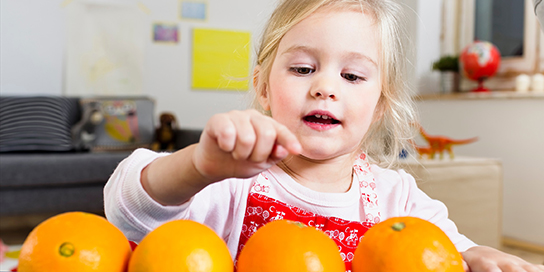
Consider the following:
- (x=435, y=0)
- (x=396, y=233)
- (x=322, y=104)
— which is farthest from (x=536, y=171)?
(x=396, y=233)

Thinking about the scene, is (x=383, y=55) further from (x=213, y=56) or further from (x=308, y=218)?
(x=213, y=56)

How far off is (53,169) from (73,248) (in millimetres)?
2701

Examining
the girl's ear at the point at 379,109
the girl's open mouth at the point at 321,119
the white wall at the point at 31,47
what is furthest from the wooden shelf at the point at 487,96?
the white wall at the point at 31,47

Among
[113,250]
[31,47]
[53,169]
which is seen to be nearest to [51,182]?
[53,169]

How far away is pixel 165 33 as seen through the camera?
4.20 metres

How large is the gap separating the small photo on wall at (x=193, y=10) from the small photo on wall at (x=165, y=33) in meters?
0.14

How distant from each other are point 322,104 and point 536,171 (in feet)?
9.33

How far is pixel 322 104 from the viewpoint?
639 mm

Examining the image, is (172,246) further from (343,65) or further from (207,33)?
(207,33)

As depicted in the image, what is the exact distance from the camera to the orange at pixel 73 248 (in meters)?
0.35

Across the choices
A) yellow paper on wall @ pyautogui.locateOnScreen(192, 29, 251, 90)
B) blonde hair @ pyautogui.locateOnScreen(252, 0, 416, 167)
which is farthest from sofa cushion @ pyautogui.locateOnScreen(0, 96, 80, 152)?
blonde hair @ pyautogui.locateOnScreen(252, 0, 416, 167)

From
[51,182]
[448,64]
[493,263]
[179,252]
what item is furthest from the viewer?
[448,64]

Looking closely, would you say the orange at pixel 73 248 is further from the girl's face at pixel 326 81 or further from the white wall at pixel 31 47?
the white wall at pixel 31 47

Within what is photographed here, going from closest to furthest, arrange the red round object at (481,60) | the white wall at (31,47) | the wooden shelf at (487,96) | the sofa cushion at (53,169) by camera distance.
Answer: the sofa cushion at (53,169) → the wooden shelf at (487,96) → the red round object at (481,60) → the white wall at (31,47)
